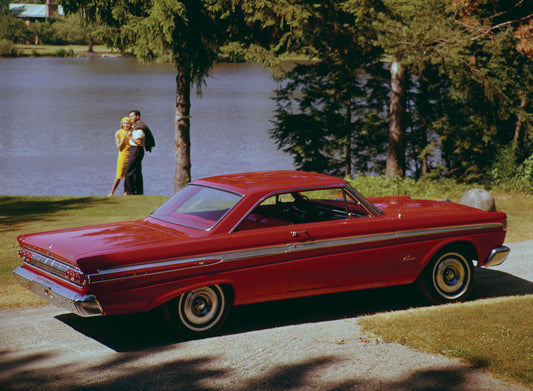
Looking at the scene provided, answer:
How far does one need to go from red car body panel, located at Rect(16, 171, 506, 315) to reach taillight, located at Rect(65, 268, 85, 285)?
0.10ft

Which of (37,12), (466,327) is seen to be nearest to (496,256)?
(466,327)

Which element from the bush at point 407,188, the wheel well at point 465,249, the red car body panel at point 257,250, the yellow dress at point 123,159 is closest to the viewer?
the red car body panel at point 257,250

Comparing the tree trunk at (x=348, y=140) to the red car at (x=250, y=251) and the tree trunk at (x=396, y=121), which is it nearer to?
the tree trunk at (x=396, y=121)

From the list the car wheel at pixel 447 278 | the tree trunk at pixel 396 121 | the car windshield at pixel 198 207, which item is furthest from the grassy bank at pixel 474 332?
the tree trunk at pixel 396 121

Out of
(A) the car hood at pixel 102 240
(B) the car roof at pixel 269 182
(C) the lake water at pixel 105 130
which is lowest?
(C) the lake water at pixel 105 130

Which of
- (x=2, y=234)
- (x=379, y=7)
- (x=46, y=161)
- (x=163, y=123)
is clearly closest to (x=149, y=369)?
(x=2, y=234)

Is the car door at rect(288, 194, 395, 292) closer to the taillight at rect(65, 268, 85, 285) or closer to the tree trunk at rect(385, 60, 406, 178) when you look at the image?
the taillight at rect(65, 268, 85, 285)

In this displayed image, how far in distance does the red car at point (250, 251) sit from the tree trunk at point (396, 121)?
13.5 m

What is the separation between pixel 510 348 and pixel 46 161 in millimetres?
26470

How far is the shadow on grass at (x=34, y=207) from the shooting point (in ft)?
44.1

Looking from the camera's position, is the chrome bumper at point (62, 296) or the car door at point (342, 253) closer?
the chrome bumper at point (62, 296)

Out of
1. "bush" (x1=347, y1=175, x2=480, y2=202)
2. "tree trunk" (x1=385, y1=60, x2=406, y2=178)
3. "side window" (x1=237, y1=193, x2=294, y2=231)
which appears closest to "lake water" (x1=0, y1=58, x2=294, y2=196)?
"bush" (x1=347, y1=175, x2=480, y2=202)

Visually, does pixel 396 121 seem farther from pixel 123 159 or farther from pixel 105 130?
pixel 105 130

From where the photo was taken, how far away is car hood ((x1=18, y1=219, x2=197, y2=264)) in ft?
20.0
